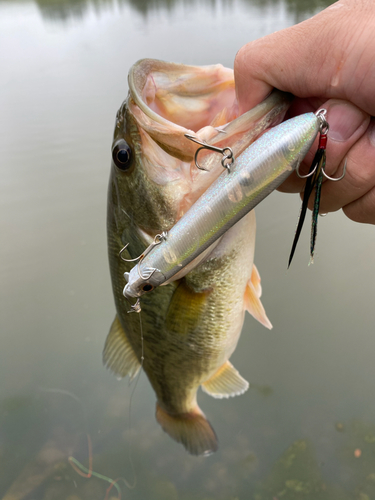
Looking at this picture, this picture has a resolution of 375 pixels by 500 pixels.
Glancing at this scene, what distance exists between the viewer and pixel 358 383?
2.27 m

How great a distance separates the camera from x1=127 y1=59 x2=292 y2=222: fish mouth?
0.83 meters

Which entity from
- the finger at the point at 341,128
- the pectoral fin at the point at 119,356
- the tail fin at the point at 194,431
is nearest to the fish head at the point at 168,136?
the finger at the point at 341,128

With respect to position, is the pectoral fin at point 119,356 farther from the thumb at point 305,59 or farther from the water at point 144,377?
the thumb at point 305,59

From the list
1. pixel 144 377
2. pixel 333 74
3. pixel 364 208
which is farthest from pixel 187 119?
pixel 144 377

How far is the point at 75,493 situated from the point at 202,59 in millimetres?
5559

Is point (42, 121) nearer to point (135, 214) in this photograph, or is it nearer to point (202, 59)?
point (202, 59)

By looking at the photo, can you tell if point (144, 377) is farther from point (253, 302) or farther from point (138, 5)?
point (138, 5)

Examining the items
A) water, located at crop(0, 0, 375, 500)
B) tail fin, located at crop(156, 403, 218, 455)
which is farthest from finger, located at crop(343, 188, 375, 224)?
water, located at crop(0, 0, 375, 500)

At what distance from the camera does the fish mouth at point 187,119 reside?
2.71 feet

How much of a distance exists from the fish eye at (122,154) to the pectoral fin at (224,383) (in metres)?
1.21

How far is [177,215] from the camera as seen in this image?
101cm

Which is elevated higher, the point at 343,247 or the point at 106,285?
the point at 343,247

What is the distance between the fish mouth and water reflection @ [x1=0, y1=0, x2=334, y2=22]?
7.43m

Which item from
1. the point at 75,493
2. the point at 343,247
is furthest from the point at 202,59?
the point at 75,493
